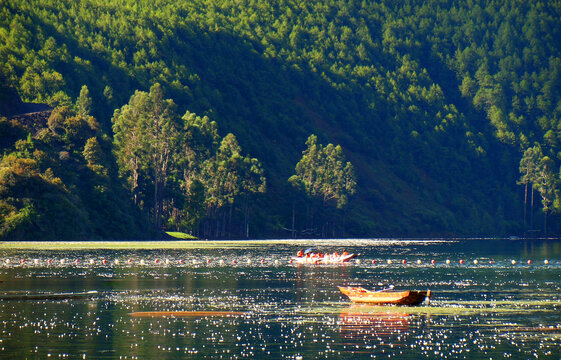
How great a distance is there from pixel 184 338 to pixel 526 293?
37.5 metres

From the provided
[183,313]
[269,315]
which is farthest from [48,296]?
[269,315]

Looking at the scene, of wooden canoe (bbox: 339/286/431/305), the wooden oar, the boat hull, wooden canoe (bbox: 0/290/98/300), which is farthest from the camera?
the boat hull

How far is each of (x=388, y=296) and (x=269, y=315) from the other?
32.9ft

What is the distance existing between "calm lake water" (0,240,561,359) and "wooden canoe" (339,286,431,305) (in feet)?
2.28

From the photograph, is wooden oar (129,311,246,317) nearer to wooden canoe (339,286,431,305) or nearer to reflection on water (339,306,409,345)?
reflection on water (339,306,409,345)

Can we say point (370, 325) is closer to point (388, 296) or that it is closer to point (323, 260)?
point (388, 296)

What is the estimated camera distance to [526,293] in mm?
78312

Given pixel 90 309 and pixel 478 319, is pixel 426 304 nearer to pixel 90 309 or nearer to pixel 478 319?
pixel 478 319

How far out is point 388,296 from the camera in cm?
6681

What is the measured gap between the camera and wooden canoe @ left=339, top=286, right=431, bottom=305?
216ft

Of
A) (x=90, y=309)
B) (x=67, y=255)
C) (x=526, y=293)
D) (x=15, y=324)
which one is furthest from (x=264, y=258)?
(x=15, y=324)

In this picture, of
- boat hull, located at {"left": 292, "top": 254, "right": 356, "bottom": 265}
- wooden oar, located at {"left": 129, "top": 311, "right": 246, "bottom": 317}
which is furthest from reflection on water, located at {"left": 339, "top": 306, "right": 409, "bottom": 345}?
boat hull, located at {"left": 292, "top": 254, "right": 356, "bottom": 265}

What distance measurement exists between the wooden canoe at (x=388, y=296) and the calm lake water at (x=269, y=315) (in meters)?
0.70

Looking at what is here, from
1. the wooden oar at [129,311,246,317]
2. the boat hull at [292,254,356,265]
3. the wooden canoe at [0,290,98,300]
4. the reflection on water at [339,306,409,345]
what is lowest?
the reflection on water at [339,306,409,345]
